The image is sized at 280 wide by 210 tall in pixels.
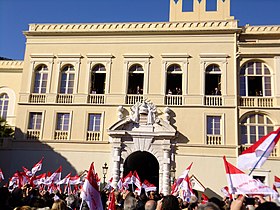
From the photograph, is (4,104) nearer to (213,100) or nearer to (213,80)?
(213,100)

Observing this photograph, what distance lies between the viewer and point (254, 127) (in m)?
23.5

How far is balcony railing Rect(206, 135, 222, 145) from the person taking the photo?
23469mm

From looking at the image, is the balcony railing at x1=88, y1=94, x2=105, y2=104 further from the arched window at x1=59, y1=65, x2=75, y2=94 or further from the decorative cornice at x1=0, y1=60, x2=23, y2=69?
the decorative cornice at x1=0, y1=60, x2=23, y2=69

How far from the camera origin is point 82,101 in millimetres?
25188

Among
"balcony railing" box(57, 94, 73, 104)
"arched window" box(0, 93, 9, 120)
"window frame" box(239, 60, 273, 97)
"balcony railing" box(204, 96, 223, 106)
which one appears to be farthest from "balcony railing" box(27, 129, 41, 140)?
"window frame" box(239, 60, 273, 97)

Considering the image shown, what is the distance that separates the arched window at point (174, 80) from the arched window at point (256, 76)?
4.52 metres

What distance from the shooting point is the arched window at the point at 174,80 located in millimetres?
25328

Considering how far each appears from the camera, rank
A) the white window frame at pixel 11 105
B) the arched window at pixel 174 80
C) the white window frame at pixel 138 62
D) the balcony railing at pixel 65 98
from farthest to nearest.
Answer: the white window frame at pixel 11 105, the balcony railing at pixel 65 98, the arched window at pixel 174 80, the white window frame at pixel 138 62

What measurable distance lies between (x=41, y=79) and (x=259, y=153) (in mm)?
21268

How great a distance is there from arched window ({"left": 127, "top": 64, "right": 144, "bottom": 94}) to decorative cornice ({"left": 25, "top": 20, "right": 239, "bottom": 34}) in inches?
113

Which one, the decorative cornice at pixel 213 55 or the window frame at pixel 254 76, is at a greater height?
the decorative cornice at pixel 213 55

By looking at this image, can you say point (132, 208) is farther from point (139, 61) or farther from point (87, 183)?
point (139, 61)

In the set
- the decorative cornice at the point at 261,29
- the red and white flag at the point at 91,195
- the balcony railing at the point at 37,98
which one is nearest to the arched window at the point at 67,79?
the balcony railing at the point at 37,98

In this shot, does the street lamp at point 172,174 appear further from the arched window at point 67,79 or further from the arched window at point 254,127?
the arched window at point 67,79
